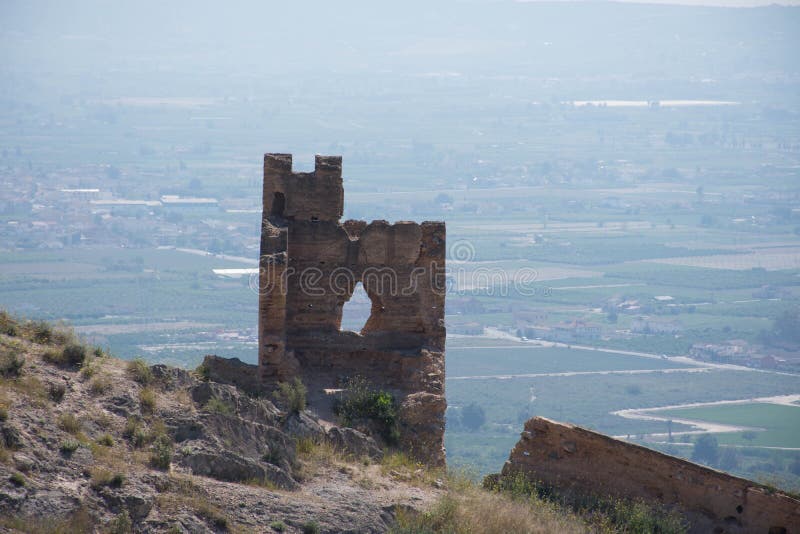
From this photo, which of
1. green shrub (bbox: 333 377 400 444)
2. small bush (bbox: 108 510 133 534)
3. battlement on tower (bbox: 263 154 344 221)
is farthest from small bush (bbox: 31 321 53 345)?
battlement on tower (bbox: 263 154 344 221)

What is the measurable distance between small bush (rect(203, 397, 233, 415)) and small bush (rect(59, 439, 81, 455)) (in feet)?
8.75

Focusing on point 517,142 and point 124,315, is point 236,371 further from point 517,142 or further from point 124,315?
point 517,142

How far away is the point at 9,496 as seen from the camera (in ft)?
48.0

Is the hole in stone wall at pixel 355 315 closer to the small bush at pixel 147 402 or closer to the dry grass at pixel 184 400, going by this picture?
the dry grass at pixel 184 400

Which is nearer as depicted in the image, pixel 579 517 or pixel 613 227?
pixel 579 517

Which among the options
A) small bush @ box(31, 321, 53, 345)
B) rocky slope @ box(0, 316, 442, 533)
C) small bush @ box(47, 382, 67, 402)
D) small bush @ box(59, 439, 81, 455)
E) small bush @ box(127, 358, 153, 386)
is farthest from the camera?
small bush @ box(31, 321, 53, 345)

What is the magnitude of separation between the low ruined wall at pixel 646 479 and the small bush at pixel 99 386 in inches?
256

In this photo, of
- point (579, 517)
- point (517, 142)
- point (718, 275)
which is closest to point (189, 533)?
point (579, 517)

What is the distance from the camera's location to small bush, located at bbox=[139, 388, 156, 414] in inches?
709

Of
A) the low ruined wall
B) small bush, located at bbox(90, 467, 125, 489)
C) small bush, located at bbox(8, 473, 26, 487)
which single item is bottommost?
the low ruined wall

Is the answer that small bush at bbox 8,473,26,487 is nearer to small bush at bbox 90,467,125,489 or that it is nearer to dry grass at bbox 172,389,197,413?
small bush at bbox 90,467,125,489

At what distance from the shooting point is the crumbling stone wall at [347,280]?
80.5 ft

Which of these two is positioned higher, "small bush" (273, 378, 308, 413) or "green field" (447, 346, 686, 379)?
"small bush" (273, 378, 308, 413)

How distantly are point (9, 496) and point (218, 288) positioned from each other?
79.1 metres
